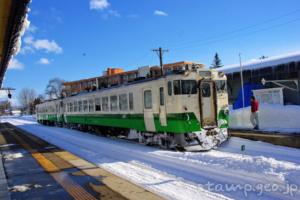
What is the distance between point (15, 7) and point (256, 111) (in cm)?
1313

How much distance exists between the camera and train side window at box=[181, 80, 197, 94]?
512 inches

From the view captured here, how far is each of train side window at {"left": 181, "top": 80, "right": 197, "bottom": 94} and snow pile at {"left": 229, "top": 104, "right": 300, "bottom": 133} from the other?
4.68 meters

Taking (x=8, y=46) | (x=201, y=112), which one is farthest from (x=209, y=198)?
(x=201, y=112)

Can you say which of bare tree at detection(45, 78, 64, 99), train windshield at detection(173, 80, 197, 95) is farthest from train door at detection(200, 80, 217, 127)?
bare tree at detection(45, 78, 64, 99)

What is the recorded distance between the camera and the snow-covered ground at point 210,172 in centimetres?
706

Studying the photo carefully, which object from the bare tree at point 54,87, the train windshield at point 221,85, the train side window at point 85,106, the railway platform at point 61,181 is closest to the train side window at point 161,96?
the train windshield at point 221,85

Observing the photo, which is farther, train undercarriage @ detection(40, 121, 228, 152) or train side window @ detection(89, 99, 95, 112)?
train side window @ detection(89, 99, 95, 112)

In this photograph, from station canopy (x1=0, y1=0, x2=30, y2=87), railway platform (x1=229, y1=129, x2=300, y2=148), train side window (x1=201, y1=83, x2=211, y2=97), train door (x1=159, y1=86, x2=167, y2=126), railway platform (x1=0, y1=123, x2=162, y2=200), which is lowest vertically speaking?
railway platform (x1=0, y1=123, x2=162, y2=200)

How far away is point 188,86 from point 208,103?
106 centimetres

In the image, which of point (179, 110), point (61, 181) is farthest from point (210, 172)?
point (179, 110)

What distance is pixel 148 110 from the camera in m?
14.4

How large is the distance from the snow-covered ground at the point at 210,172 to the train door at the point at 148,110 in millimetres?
1405

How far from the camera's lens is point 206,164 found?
9664 mm

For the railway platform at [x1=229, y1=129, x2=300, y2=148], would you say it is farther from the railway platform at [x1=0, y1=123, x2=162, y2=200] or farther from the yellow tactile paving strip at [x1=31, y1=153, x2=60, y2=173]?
the yellow tactile paving strip at [x1=31, y1=153, x2=60, y2=173]
